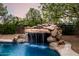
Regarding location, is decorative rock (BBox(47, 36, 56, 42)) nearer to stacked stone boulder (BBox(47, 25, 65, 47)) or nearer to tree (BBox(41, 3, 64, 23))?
stacked stone boulder (BBox(47, 25, 65, 47))

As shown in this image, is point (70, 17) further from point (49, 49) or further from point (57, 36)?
point (49, 49)

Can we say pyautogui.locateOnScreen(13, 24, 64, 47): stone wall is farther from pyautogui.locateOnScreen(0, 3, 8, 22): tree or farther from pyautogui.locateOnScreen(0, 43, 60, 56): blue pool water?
pyautogui.locateOnScreen(0, 3, 8, 22): tree

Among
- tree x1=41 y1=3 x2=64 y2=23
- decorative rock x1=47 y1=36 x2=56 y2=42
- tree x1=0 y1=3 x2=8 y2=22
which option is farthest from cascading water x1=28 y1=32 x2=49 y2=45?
tree x1=0 y1=3 x2=8 y2=22

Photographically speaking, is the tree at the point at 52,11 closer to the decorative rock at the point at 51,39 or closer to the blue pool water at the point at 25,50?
the decorative rock at the point at 51,39

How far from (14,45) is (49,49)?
1.12ft

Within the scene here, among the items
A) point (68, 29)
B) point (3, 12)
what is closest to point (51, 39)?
point (68, 29)

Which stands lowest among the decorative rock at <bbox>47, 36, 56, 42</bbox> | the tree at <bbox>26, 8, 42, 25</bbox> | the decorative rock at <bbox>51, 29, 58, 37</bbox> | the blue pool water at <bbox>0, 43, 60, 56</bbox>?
the blue pool water at <bbox>0, 43, 60, 56</bbox>

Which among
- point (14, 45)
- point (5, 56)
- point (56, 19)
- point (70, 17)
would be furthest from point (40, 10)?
point (5, 56)

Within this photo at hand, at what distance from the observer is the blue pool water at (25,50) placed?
1.40 meters

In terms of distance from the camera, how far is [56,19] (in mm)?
1435

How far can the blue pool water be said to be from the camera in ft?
4.60

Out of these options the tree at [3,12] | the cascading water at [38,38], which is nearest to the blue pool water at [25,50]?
the cascading water at [38,38]

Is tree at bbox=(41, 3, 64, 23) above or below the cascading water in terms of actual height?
above

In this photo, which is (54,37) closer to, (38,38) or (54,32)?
(54,32)
